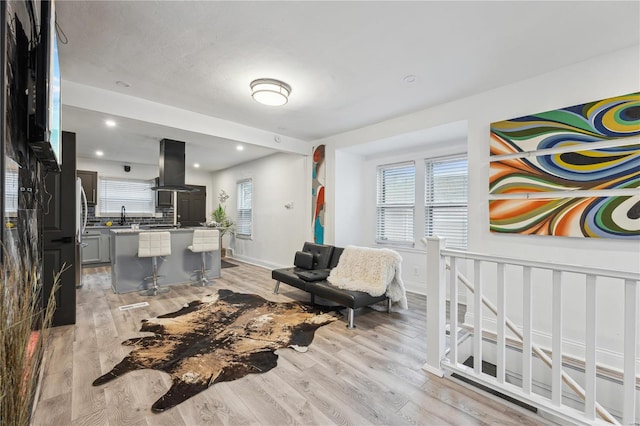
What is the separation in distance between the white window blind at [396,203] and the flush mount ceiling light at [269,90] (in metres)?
2.67

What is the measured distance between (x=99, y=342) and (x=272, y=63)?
322cm

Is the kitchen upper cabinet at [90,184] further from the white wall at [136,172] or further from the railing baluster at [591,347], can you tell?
the railing baluster at [591,347]

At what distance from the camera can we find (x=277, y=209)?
21.1 feet

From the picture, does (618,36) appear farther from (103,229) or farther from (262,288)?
(103,229)

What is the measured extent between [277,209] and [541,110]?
4.86 metres

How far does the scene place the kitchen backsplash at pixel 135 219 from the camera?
6.98 m

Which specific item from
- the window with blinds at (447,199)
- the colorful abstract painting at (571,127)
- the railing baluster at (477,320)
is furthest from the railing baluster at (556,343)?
the window with blinds at (447,199)

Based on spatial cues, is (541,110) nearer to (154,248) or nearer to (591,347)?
(591,347)

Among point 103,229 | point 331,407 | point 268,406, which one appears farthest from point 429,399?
point 103,229

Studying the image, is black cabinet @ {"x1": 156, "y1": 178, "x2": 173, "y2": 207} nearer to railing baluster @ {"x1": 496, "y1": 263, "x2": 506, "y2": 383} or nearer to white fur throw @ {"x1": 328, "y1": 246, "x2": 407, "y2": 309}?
white fur throw @ {"x1": 328, "y1": 246, "x2": 407, "y2": 309}

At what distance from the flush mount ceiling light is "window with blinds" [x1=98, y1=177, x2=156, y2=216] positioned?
6.06 metres

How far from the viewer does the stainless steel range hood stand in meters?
5.18

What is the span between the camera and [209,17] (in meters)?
2.19

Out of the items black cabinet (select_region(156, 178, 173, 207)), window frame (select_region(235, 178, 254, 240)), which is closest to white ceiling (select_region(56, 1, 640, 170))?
window frame (select_region(235, 178, 254, 240))
